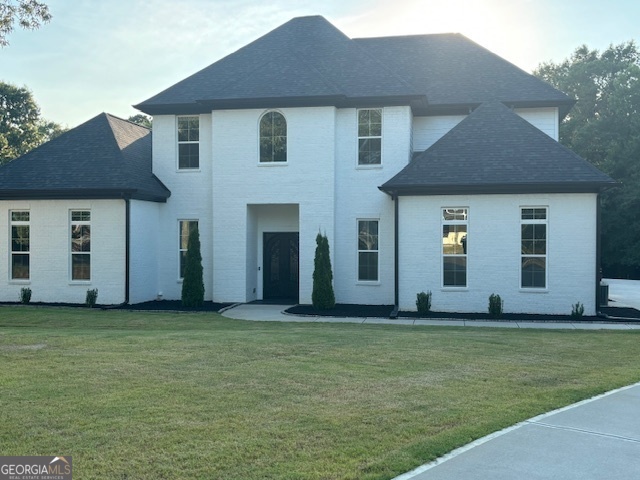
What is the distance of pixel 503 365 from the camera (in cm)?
973

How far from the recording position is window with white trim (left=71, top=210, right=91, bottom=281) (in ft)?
68.6

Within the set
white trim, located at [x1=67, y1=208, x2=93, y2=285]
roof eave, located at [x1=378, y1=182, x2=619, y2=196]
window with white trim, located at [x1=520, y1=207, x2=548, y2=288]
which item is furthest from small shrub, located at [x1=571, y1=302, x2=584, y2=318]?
white trim, located at [x1=67, y1=208, x2=93, y2=285]

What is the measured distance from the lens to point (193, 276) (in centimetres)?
2027

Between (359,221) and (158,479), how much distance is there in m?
16.4

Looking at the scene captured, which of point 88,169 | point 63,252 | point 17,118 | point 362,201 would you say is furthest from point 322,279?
point 17,118

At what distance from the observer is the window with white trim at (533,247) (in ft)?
60.0

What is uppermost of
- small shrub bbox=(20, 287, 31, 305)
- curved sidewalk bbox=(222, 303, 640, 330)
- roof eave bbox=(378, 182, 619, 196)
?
roof eave bbox=(378, 182, 619, 196)

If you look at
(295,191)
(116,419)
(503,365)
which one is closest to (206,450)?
(116,419)

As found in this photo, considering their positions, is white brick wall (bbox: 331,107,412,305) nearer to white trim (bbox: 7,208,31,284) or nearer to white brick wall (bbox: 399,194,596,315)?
white brick wall (bbox: 399,194,596,315)

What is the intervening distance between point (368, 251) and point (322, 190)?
260 cm

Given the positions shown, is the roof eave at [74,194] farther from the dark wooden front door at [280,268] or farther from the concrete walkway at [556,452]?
the concrete walkway at [556,452]

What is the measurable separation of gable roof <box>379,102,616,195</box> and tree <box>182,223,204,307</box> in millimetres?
6569

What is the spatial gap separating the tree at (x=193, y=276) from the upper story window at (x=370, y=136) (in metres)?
6.20

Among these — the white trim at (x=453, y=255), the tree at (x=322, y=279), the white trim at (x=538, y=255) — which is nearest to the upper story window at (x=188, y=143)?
the tree at (x=322, y=279)
